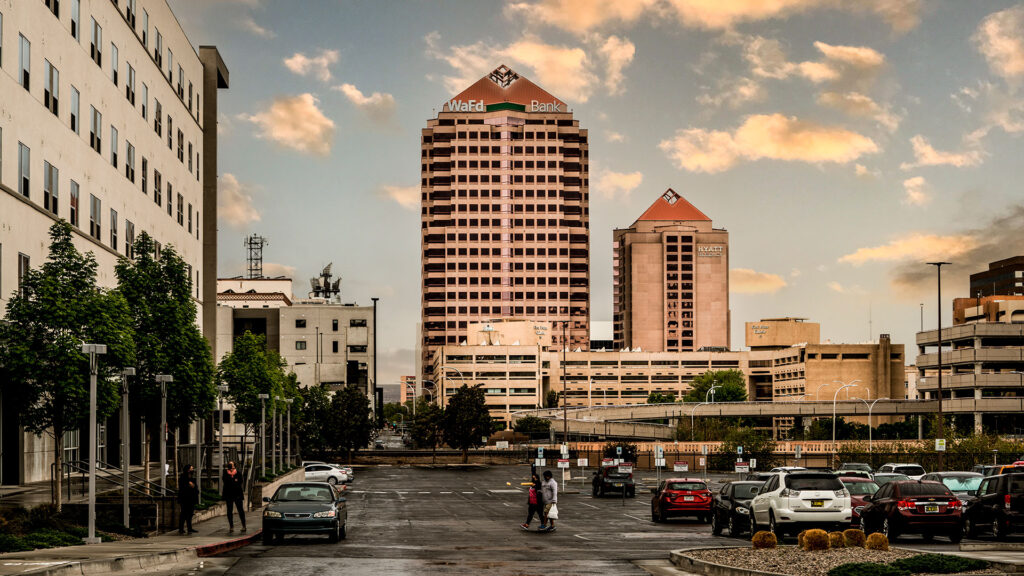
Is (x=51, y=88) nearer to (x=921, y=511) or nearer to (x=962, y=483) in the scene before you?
(x=921, y=511)

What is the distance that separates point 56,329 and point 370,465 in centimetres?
8770

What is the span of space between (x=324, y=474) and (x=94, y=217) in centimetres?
2280

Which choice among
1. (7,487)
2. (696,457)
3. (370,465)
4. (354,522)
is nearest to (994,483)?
(354,522)

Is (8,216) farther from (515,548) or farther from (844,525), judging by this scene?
(844,525)

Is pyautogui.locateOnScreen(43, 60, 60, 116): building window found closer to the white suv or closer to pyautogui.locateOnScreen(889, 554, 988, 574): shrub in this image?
the white suv

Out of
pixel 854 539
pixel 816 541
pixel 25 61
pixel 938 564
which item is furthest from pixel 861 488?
pixel 25 61

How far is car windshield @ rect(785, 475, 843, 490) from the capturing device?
91.5 ft

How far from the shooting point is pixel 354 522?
39.5m

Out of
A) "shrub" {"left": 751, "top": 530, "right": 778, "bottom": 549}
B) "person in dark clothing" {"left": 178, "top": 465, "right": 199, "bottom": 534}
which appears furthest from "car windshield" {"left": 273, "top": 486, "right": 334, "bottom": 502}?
"shrub" {"left": 751, "top": 530, "right": 778, "bottom": 549}

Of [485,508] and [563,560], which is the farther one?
[485,508]

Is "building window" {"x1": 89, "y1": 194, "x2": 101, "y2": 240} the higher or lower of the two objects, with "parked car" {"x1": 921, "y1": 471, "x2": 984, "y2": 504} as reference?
higher

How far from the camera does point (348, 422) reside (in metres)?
113

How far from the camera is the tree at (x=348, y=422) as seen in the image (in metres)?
113

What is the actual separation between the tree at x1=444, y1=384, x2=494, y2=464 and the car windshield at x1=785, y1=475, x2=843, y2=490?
88.8m
